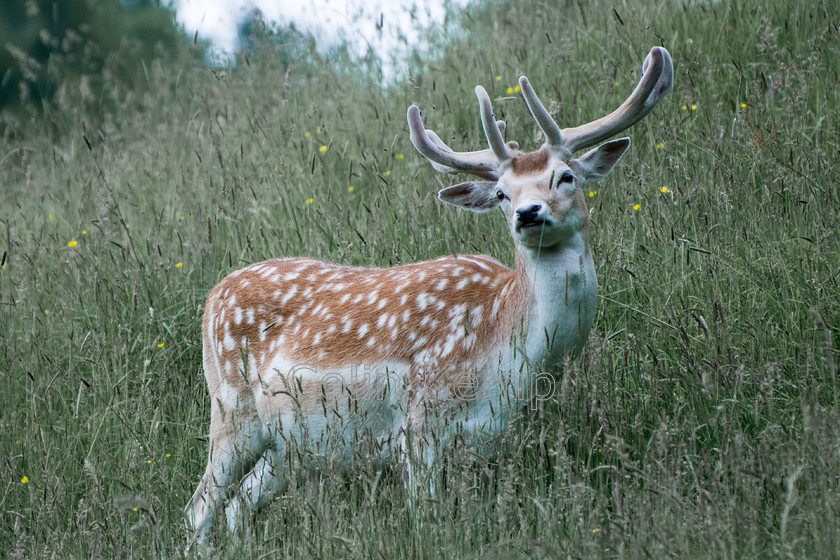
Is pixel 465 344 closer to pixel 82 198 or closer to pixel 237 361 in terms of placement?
pixel 237 361

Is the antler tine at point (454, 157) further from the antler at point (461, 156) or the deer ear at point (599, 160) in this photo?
the deer ear at point (599, 160)

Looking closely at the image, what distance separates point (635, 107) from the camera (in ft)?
12.8

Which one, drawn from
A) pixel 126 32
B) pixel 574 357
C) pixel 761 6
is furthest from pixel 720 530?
pixel 126 32

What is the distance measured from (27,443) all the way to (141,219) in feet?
9.48

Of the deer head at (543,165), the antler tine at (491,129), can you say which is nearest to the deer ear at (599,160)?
the deer head at (543,165)

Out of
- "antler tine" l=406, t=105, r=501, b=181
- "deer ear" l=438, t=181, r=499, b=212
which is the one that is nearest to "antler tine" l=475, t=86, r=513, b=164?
"antler tine" l=406, t=105, r=501, b=181

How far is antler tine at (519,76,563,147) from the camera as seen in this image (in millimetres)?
3750

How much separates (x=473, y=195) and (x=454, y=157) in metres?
0.20

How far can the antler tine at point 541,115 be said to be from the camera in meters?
3.75

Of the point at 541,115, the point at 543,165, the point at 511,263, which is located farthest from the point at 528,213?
the point at 511,263

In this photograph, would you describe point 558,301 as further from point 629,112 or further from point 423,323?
point 629,112

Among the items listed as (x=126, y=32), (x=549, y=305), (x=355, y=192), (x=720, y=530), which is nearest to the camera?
(x=720, y=530)

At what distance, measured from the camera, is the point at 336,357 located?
4250 mm

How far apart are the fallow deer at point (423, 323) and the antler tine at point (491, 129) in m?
0.01
